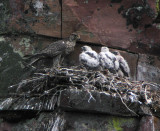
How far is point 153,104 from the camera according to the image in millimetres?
2553

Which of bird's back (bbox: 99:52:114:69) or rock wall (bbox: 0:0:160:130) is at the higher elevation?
rock wall (bbox: 0:0:160:130)

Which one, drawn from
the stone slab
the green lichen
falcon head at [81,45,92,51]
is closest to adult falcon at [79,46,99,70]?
falcon head at [81,45,92,51]

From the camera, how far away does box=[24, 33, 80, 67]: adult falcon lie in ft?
10.2

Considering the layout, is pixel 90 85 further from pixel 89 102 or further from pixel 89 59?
pixel 89 59

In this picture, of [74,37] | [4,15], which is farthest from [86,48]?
[4,15]

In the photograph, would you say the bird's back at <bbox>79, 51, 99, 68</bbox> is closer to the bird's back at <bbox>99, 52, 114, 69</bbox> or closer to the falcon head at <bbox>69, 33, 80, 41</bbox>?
the bird's back at <bbox>99, 52, 114, 69</bbox>

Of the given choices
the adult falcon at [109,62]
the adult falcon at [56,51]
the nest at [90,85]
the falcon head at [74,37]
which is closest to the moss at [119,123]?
the nest at [90,85]

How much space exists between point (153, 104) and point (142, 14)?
1.49 metres

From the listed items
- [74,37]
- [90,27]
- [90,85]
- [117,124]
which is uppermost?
[90,27]

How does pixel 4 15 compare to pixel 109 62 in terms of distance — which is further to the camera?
pixel 4 15

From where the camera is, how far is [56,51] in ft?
10.2

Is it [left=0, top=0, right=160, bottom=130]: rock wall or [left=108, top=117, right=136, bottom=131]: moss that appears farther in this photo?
[left=0, top=0, right=160, bottom=130]: rock wall

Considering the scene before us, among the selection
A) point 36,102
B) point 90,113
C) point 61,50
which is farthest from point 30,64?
point 90,113

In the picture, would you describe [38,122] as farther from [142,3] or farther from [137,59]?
[142,3]
